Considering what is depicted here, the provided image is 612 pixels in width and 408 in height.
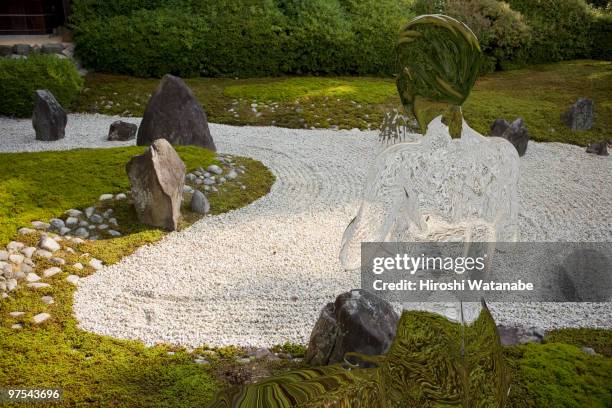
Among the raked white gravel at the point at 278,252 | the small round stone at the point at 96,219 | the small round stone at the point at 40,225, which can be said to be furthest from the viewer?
the small round stone at the point at 96,219

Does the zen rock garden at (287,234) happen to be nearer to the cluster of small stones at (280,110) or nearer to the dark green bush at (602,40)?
the cluster of small stones at (280,110)

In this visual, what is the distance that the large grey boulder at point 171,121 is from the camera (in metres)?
7.77

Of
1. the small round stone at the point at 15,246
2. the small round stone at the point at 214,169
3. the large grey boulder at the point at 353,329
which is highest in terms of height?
the large grey boulder at the point at 353,329

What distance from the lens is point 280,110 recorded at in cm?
962

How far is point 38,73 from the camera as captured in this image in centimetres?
938

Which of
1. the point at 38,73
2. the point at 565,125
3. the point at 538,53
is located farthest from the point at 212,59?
the point at 538,53

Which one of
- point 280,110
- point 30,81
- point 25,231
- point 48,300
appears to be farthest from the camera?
point 280,110

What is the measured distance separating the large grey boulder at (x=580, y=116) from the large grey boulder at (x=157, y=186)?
5982 mm

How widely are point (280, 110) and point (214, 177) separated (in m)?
3.05

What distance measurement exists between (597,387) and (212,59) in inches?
367

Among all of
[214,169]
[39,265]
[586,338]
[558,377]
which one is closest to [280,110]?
[214,169]

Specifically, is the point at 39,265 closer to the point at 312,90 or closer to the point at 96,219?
the point at 96,219

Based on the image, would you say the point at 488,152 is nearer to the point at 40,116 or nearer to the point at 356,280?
the point at 356,280

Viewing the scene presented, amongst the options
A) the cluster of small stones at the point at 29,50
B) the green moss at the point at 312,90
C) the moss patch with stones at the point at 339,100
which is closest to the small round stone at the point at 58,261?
the moss patch with stones at the point at 339,100
